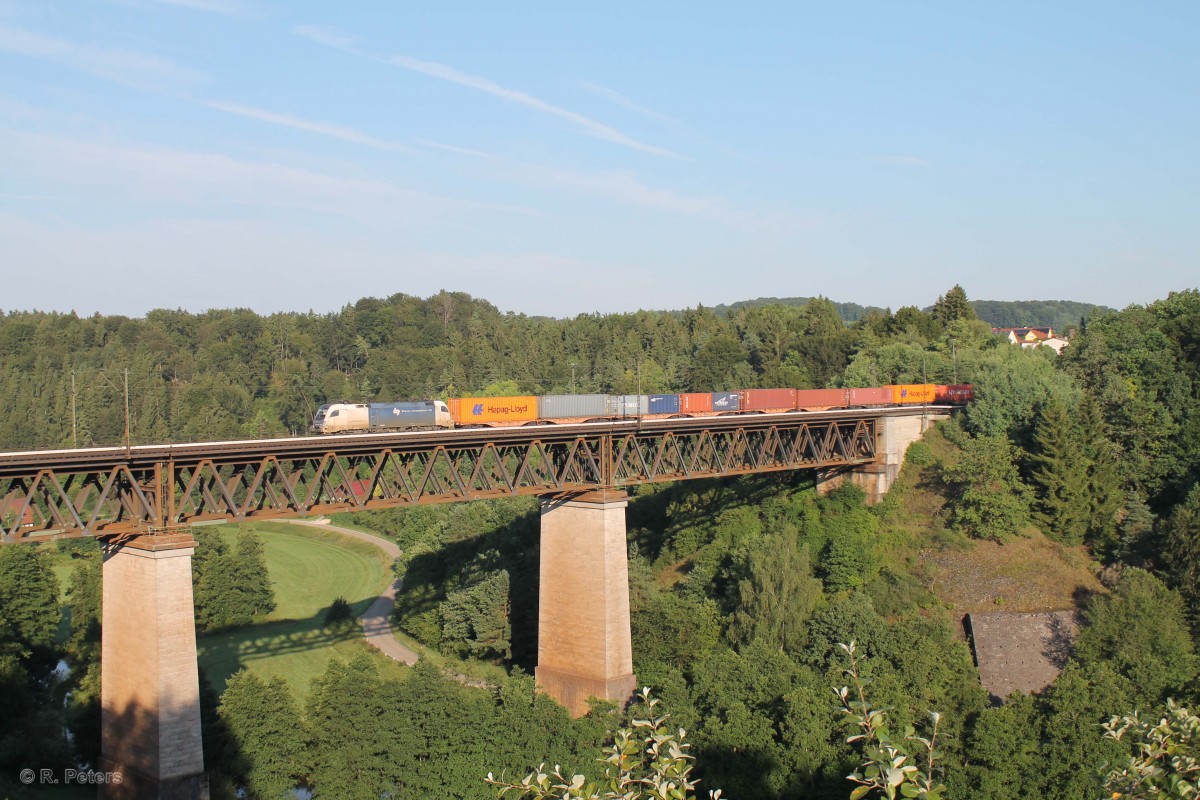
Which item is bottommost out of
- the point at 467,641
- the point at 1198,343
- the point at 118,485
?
the point at 467,641

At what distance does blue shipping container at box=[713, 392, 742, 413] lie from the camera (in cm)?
6956

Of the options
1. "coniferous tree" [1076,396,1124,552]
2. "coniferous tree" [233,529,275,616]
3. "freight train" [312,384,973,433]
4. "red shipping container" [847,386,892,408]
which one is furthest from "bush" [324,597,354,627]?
"coniferous tree" [1076,396,1124,552]

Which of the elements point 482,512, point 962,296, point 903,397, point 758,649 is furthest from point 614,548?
point 962,296

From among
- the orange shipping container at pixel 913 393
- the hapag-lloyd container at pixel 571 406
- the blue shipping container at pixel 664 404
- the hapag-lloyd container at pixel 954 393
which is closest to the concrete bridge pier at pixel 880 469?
the orange shipping container at pixel 913 393

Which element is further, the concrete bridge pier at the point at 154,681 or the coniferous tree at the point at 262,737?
the coniferous tree at the point at 262,737

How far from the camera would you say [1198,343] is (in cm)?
7481

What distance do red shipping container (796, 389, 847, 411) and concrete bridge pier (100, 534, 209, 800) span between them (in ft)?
157

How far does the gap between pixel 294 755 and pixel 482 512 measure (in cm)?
3860

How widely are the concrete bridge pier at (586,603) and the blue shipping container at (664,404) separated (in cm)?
1334

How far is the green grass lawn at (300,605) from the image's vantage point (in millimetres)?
67625

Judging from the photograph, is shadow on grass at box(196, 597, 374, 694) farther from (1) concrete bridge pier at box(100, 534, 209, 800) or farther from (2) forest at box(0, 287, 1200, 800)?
(1) concrete bridge pier at box(100, 534, 209, 800)

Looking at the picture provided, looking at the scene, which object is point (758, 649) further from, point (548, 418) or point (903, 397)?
point (903, 397)

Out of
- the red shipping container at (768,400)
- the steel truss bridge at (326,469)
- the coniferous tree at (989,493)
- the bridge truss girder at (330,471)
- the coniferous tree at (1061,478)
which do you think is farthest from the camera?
the red shipping container at (768,400)

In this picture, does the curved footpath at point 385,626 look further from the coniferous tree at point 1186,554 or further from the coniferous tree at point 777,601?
the coniferous tree at point 1186,554
